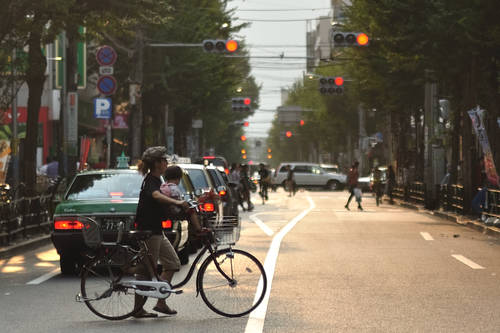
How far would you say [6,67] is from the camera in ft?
84.4

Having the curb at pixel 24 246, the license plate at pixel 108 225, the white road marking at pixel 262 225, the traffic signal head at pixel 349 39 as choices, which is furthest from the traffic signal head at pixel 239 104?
the license plate at pixel 108 225

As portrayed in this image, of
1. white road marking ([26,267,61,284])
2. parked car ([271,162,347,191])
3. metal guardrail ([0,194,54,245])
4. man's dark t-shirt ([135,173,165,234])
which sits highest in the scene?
man's dark t-shirt ([135,173,165,234])

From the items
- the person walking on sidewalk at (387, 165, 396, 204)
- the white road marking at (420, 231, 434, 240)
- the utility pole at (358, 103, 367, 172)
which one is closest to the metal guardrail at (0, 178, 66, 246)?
the white road marking at (420, 231, 434, 240)

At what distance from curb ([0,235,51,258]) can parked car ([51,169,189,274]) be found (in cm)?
366

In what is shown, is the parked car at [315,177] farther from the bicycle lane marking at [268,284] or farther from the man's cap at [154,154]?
the man's cap at [154,154]

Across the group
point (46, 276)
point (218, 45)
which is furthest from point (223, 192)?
point (218, 45)

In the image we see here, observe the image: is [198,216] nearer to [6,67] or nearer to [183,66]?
[6,67]

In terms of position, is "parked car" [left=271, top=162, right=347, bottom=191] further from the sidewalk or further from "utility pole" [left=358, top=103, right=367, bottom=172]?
the sidewalk

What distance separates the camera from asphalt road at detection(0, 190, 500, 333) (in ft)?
32.7

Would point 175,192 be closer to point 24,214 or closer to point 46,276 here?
point 46,276

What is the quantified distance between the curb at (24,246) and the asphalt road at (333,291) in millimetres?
359

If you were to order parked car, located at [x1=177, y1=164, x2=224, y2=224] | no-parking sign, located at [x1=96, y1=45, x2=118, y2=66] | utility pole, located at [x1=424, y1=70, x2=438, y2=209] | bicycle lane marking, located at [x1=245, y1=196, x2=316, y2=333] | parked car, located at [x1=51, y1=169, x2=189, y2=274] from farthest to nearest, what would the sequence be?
utility pole, located at [x1=424, y1=70, x2=438, y2=209] < no-parking sign, located at [x1=96, y1=45, x2=118, y2=66] < parked car, located at [x1=177, y1=164, x2=224, y2=224] < parked car, located at [x1=51, y1=169, x2=189, y2=274] < bicycle lane marking, located at [x1=245, y1=196, x2=316, y2=333]

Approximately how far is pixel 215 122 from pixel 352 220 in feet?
186

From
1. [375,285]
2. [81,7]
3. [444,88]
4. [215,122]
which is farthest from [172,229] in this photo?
[215,122]
